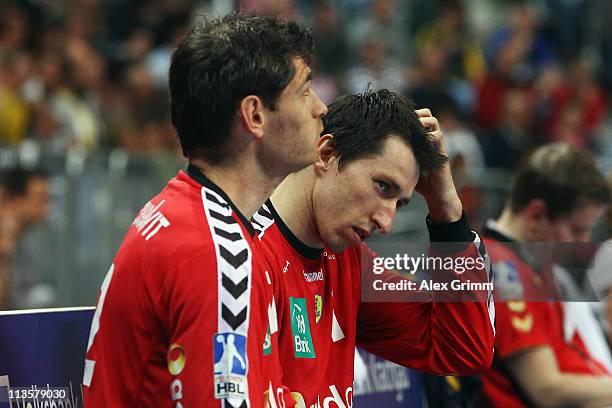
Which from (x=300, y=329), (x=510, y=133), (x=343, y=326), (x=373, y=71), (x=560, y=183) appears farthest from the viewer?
(x=510, y=133)

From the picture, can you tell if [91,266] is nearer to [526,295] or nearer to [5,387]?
[526,295]

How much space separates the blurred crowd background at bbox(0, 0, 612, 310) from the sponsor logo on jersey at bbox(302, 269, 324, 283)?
2.91 meters

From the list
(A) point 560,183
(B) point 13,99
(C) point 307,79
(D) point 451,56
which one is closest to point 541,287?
(A) point 560,183

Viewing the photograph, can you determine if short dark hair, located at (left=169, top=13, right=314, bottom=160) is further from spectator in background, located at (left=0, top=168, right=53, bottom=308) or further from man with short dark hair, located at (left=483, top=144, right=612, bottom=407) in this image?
spectator in background, located at (left=0, top=168, right=53, bottom=308)

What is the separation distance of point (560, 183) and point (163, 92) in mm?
6331

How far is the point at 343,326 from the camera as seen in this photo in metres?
3.51

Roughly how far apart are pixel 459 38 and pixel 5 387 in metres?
10.3

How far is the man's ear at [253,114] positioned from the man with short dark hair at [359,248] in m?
0.63

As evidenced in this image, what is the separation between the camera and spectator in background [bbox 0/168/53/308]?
768 cm

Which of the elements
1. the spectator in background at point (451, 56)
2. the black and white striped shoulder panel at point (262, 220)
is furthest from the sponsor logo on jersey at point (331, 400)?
the spectator in background at point (451, 56)

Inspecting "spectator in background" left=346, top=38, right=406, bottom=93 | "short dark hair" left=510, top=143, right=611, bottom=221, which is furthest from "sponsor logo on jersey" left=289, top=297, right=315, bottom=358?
"spectator in background" left=346, top=38, right=406, bottom=93

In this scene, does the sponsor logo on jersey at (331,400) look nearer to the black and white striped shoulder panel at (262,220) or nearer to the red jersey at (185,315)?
the black and white striped shoulder panel at (262,220)

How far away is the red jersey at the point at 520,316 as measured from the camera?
4512mm

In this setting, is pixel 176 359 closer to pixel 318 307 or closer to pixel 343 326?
pixel 318 307
